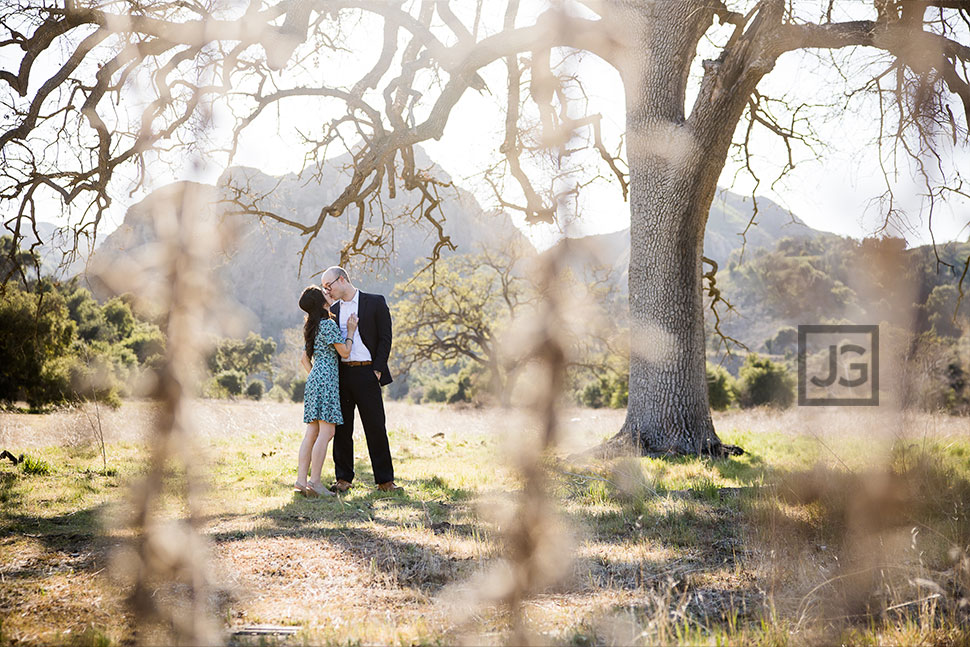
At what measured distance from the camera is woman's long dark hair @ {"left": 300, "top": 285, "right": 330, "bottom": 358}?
563cm

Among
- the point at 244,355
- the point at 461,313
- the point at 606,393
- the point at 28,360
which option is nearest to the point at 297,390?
the point at 244,355

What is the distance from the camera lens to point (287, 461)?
8.05 m

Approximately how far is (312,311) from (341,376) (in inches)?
27.7

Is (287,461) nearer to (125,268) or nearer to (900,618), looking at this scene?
(125,268)

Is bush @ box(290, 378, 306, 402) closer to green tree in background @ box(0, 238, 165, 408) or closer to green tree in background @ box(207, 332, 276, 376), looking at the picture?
green tree in background @ box(207, 332, 276, 376)

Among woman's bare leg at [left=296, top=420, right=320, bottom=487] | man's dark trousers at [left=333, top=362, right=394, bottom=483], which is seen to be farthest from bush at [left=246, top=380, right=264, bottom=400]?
woman's bare leg at [left=296, top=420, right=320, bottom=487]

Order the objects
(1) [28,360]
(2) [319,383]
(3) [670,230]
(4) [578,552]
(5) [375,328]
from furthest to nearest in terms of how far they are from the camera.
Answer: (1) [28,360], (3) [670,230], (5) [375,328], (2) [319,383], (4) [578,552]

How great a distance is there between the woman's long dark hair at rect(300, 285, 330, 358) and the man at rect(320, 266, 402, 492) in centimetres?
20

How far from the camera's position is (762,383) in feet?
84.0

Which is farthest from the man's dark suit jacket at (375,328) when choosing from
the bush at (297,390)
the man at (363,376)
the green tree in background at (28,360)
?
the bush at (297,390)

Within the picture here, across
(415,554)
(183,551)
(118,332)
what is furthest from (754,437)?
(118,332)

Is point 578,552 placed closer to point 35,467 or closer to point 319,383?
point 319,383

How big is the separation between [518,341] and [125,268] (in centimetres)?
434

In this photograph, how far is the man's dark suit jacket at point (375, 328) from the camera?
5988 millimetres
